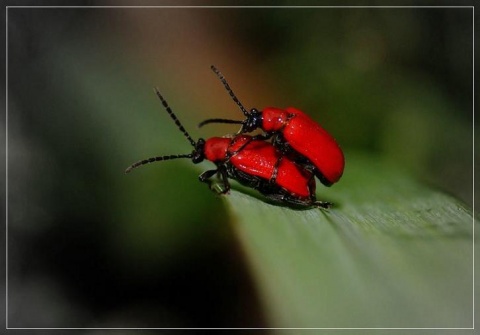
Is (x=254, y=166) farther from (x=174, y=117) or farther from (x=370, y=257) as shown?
(x=370, y=257)

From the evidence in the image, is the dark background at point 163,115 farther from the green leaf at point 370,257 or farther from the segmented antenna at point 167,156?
the green leaf at point 370,257

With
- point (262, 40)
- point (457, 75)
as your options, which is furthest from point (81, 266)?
point (457, 75)

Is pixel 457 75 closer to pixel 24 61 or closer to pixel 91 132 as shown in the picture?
pixel 91 132

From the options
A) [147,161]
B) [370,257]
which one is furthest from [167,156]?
[370,257]

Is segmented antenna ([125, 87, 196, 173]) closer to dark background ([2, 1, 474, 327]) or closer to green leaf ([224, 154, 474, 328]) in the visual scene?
dark background ([2, 1, 474, 327])

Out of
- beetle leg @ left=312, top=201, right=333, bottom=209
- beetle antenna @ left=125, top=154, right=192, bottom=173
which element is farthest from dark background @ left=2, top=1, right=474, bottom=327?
beetle leg @ left=312, top=201, right=333, bottom=209

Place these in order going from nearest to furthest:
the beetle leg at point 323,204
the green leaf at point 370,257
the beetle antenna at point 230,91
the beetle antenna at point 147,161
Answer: the green leaf at point 370,257 < the beetle leg at point 323,204 < the beetle antenna at point 147,161 < the beetle antenna at point 230,91

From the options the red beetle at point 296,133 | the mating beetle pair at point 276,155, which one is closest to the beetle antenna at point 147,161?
the mating beetle pair at point 276,155
